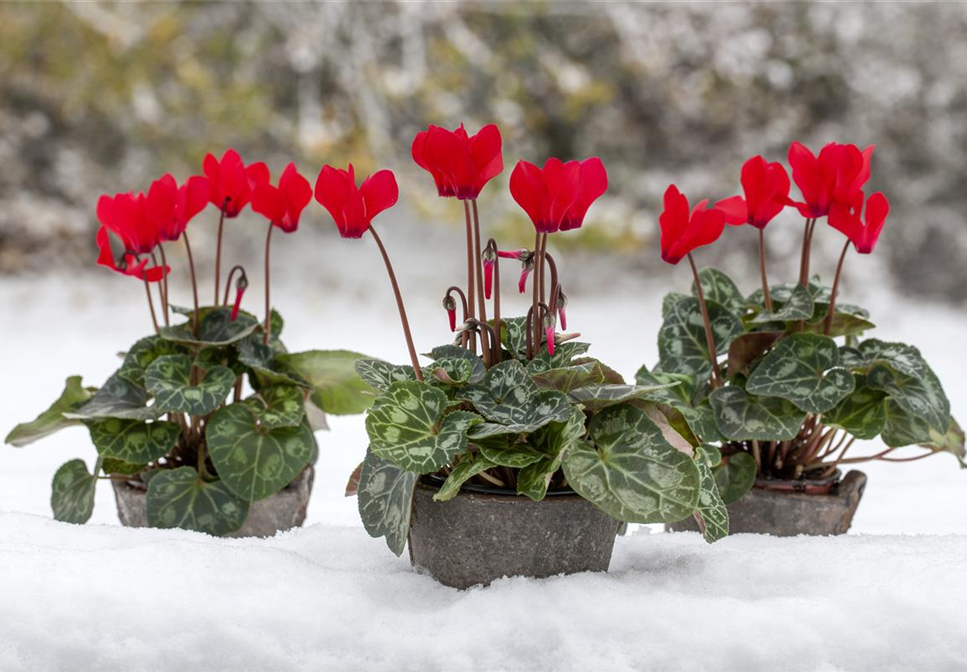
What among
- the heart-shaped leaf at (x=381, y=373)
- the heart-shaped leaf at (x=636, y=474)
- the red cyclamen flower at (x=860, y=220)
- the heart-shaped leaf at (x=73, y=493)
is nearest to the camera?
the heart-shaped leaf at (x=636, y=474)

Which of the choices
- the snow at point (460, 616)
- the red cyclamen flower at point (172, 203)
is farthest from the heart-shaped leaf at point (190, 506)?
the red cyclamen flower at point (172, 203)

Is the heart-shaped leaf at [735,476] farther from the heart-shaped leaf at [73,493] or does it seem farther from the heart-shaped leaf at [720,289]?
the heart-shaped leaf at [73,493]

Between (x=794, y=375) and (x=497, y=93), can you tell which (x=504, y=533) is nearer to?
(x=794, y=375)

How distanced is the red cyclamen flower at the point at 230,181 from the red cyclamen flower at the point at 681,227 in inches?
24.8

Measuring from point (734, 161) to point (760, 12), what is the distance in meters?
0.62

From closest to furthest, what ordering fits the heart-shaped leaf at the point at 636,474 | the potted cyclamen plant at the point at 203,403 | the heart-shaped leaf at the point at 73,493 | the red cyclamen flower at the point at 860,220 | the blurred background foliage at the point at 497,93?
the heart-shaped leaf at the point at 636,474, the red cyclamen flower at the point at 860,220, the potted cyclamen plant at the point at 203,403, the heart-shaped leaf at the point at 73,493, the blurred background foliage at the point at 497,93

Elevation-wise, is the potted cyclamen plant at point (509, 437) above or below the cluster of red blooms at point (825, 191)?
below

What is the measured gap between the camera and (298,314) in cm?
477

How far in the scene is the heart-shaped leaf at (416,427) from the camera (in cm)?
116

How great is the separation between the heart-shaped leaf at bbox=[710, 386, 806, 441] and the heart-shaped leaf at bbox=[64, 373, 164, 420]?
0.77 metres

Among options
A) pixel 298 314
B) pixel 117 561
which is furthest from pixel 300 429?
pixel 298 314

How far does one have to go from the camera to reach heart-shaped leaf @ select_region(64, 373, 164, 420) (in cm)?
158

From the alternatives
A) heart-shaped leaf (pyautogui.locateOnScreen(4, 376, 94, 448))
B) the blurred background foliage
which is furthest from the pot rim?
the blurred background foliage

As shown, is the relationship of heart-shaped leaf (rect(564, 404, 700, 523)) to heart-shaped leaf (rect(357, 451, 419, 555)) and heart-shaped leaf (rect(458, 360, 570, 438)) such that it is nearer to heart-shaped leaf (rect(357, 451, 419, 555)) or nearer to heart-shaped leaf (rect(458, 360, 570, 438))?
heart-shaped leaf (rect(458, 360, 570, 438))
